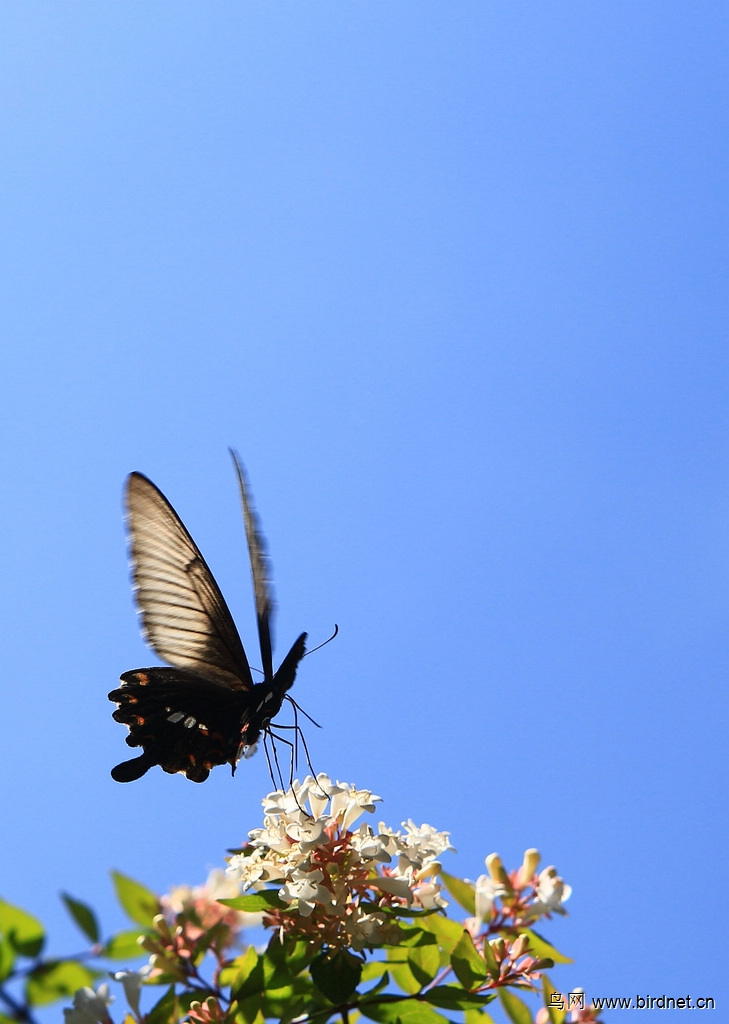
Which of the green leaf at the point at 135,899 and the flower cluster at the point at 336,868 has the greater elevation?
the flower cluster at the point at 336,868

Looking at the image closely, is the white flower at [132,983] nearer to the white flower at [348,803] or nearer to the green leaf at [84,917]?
the green leaf at [84,917]

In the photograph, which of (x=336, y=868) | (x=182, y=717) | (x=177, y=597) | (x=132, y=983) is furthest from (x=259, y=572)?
(x=132, y=983)

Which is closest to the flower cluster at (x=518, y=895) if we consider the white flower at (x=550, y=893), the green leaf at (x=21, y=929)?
the white flower at (x=550, y=893)

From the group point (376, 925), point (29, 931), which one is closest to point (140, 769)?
point (376, 925)

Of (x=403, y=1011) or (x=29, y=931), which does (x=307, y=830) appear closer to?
(x=403, y=1011)

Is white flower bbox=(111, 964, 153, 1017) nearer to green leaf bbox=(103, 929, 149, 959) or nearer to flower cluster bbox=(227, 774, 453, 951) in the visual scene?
green leaf bbox=(103, 929, 149, 959)

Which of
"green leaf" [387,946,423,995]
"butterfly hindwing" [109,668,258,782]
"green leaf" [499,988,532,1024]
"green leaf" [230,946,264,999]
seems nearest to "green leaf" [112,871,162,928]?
"green leaf" [230,946,264,999]

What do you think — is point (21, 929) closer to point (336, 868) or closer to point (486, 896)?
point (336, 868)

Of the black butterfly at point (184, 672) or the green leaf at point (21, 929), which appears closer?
the green leaf at point (21, 929)
